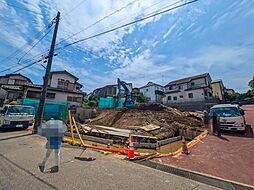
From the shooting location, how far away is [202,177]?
3.36m

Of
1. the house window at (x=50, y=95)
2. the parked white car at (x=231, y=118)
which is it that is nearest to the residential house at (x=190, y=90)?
the parked white car at (x=231, y=118)

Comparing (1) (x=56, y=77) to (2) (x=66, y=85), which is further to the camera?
(2) (x=66, y=85)

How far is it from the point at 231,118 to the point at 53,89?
25.1m

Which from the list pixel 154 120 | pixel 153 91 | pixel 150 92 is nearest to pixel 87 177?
pixel 154 120

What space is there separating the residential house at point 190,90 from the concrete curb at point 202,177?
28.9 meters

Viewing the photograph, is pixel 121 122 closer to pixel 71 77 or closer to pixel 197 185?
pixel 197 185

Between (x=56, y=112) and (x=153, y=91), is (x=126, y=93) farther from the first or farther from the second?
(x=153, y=91)

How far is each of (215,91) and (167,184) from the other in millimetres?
39027

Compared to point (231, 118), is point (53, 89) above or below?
above

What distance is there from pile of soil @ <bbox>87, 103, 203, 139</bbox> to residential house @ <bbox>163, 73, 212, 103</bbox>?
2027 centimetres

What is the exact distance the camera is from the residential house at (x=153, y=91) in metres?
40.2

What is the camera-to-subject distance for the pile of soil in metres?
9.26

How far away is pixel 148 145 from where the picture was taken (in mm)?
6695

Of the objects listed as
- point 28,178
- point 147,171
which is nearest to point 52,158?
point 28,178
